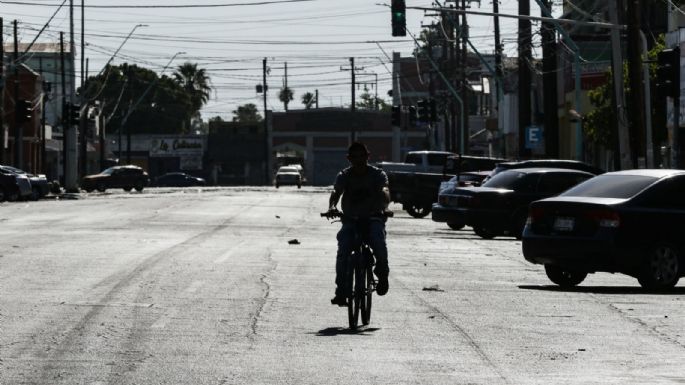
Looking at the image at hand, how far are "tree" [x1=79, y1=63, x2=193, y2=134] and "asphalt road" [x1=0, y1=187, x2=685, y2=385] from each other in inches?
4922

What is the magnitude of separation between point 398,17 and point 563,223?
22.6 meters

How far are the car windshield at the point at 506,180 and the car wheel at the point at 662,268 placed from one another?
13.7 m

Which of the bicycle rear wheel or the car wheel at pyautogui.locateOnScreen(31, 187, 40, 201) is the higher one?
the car wheel at pyautogui.locateOnScreen(31, 187, 40, 201)

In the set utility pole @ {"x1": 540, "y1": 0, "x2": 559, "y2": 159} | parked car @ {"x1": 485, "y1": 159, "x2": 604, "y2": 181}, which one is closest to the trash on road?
parked car @ {"x1": 485, "y1": 159, "x2": 604, "y2": 181}

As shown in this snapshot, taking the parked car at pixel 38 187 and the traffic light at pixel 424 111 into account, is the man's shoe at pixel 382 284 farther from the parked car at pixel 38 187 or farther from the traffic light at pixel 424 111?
the traffic light at pixel 424 111

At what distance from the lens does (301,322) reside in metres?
14.6

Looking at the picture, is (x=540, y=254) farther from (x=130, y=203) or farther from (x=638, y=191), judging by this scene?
(x=130, y=203)

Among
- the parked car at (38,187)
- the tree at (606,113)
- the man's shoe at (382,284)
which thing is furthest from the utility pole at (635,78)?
the parked car at (38,187)

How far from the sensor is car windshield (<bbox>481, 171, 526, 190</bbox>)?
33438 millimetres

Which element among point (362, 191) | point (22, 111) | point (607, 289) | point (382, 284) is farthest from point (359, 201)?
point (22, 111)

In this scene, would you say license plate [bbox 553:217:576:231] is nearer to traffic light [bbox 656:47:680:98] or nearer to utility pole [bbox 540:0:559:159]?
traffic light [bbox 656:47:680:98]

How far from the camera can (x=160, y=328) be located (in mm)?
13773

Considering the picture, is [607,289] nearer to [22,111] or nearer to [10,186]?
[10,186]

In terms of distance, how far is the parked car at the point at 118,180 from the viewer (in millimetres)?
89562
